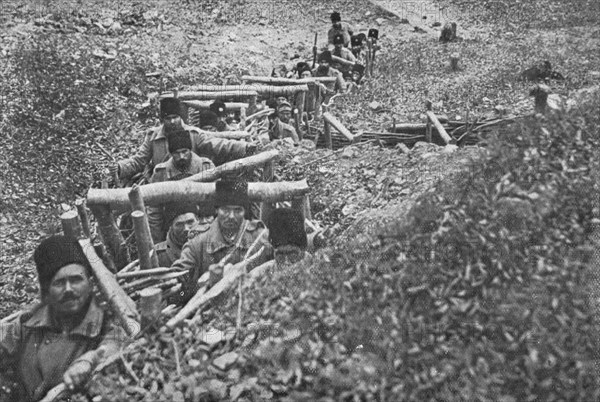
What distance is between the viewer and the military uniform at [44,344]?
505 centimetres

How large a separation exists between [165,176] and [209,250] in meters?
2.27

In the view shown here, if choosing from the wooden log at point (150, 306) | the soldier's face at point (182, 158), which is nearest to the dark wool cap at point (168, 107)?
the soldier's face at point (182, 158)

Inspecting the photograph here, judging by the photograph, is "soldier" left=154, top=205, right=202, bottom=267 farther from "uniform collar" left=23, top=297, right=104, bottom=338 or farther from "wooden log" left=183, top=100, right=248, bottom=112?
"wooden log" left=183, top=100, right=248, bottom=112

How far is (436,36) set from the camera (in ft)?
69.3

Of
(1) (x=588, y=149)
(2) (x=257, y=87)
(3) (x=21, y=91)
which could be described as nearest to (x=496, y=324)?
(1) (x=588, y=149)

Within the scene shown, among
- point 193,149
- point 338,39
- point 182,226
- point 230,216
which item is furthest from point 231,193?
point 338,39

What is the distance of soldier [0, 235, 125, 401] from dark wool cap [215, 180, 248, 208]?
184cm

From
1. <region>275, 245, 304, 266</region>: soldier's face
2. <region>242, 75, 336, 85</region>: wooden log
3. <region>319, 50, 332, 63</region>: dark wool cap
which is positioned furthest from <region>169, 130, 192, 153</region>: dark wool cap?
<region>319, 50, 332, 63</region>: dark wool cap

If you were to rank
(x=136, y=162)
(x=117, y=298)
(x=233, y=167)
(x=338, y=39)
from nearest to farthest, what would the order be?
(x=117, y=298) → (x=233, y=167) → (x=136, y=162) → (x=338, y=39)

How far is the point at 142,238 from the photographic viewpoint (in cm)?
613

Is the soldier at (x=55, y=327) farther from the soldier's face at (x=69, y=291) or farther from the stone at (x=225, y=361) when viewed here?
the stone at (x=225, y=361)

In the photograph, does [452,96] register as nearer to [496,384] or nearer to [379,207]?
[379,207]

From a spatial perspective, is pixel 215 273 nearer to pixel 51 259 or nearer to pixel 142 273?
pixel 142 273

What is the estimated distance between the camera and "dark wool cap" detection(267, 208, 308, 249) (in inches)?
265
